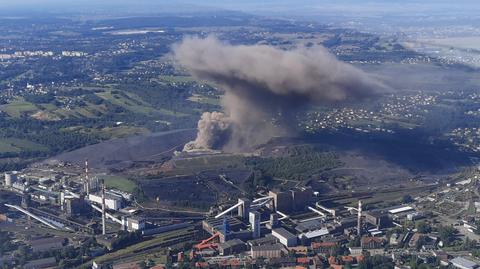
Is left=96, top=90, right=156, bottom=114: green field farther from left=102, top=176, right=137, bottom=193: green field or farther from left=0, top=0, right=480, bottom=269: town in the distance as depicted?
left=102, top=176, right=137, bottom=193: green field

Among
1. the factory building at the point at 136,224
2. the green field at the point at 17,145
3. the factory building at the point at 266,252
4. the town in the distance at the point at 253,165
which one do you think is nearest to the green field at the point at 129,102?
the town in the distance at the point at 253,165

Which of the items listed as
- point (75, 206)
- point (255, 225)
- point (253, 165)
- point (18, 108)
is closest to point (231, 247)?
point (255, 225)

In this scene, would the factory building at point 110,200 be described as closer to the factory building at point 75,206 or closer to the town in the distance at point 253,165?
the town in the distance at point 253,165

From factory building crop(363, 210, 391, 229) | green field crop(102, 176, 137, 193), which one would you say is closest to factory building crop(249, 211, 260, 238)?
factory building crop(363, 210, 391, 229)

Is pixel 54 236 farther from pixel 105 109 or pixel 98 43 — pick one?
pixel 98 43

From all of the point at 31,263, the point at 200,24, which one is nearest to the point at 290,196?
the point at 31,263
